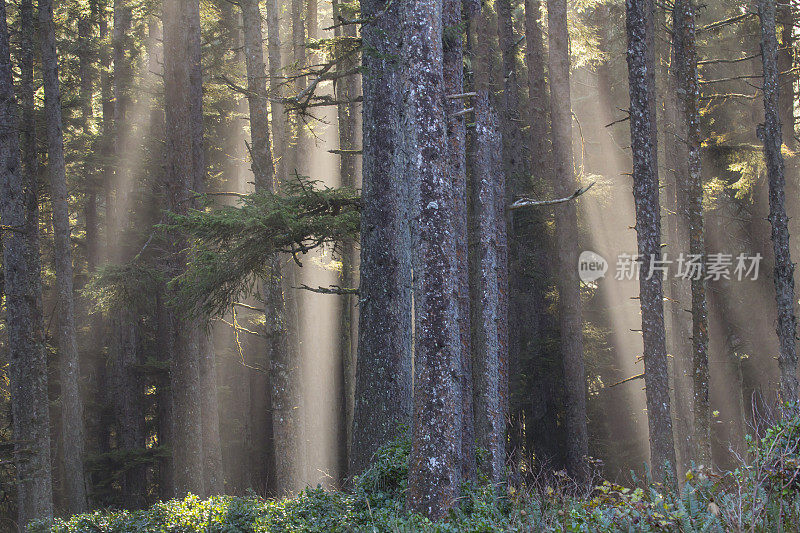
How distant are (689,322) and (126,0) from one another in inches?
827

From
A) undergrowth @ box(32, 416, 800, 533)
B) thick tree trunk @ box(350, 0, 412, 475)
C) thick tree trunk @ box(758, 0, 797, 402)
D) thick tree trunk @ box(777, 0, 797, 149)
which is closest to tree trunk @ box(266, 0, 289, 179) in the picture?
thick tree trunk @ box(350, 0, 412, 475)

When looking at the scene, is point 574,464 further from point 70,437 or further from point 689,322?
point 70,437

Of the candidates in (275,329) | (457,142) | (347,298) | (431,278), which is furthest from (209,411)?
(431,278)

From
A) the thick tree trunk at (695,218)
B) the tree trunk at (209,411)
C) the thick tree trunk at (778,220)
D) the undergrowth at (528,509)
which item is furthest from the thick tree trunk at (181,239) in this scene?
the thick tree trunk at (778,220)

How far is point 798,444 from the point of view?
5.79m

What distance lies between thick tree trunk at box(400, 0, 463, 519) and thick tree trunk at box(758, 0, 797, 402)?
10384 mm

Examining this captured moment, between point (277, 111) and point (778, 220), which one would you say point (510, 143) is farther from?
point (778, 220)

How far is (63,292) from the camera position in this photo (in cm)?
→ 1680

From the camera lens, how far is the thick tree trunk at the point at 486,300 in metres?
10.9

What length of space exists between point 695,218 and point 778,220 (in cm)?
215

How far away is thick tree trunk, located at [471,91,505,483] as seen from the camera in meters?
10.9

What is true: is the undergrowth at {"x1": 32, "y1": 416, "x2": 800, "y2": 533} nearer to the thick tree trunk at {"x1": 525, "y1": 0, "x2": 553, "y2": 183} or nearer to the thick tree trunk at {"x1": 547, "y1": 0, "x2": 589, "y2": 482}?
the thick tree trunk at {"x1": 547, "y1": 0, "x2": 589, "y2": 482}

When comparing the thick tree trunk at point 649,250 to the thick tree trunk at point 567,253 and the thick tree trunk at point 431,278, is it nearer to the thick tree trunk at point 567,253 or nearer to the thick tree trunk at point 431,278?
the thick tree trunk at point 567,253

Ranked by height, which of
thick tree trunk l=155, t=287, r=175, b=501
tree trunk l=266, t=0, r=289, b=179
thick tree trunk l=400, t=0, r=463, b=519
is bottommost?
thick tree trunk l=155, t=287, r=175, b=501
